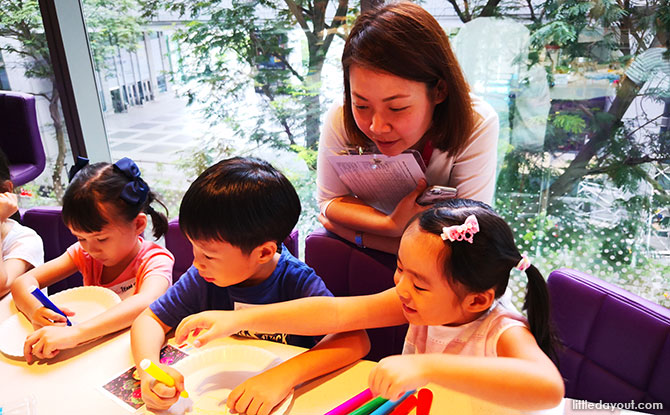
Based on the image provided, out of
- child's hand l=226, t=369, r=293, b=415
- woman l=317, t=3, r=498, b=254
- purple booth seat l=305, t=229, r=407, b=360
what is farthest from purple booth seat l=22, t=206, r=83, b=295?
child's hand l=226, t=369, r=293, b=415

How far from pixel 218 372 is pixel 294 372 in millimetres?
174

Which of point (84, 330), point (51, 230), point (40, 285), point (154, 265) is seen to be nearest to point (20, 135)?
point (51, 230)

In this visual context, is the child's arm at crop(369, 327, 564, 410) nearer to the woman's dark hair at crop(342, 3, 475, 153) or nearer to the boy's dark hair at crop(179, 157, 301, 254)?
the boy's dark hair at crop(179, 157, 301, 254)

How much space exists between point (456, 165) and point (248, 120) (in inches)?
73.0

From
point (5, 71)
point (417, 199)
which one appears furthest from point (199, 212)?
point (5, 71)

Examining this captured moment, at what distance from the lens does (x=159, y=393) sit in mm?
856

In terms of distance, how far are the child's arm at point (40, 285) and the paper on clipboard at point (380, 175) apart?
0.80 metres

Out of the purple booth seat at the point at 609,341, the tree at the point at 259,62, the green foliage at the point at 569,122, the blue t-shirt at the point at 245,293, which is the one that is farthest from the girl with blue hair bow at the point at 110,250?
the green foliage at the point at 569,122

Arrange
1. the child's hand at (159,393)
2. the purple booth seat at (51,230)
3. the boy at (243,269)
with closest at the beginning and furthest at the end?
the child's hand at (159,393) < the boy at (243,269) < the purple booth seat at (51,230)

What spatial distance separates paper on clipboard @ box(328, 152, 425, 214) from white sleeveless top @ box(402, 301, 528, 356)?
15.2 inches

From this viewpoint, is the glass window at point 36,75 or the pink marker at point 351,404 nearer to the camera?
the pink marker at point 351,404

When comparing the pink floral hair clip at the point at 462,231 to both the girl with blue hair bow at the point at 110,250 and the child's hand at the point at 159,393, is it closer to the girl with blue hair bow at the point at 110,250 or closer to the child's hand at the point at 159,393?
the child's hand at the point at 159,393

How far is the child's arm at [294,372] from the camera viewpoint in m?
0.87

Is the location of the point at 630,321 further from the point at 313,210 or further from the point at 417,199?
the point at 313,210
